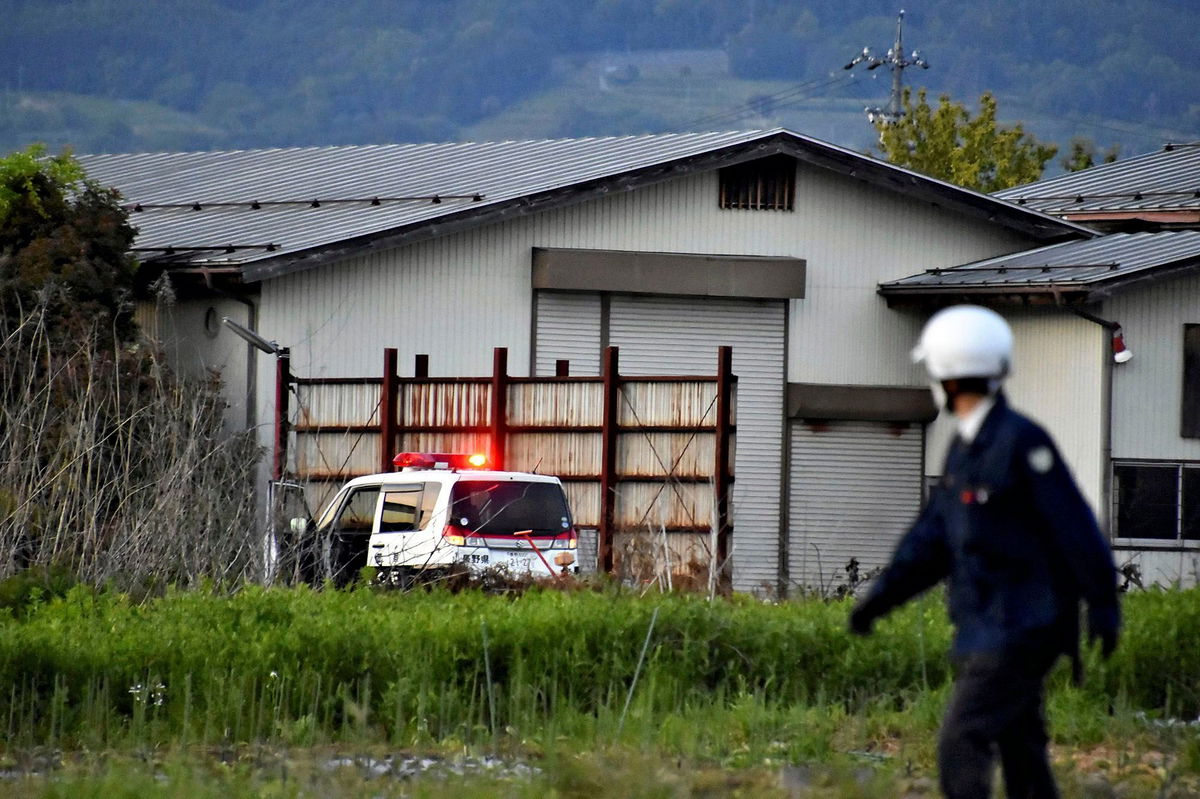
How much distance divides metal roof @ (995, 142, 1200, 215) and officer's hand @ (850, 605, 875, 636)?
24675 millimetres

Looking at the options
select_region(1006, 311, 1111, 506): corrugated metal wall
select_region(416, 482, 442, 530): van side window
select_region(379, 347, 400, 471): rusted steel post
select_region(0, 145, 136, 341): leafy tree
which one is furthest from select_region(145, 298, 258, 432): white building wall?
select_region(1006, 311, 1111, 506): corrugated metal wall

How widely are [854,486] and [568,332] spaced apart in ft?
14.9

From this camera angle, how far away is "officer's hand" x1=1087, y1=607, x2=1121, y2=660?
581 cm

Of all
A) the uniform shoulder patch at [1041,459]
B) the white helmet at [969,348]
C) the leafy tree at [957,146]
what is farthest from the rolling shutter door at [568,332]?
the leafy tree at [957,146]

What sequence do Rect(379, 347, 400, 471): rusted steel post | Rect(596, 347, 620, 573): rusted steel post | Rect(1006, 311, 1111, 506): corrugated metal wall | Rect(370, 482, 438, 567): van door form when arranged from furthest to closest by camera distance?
1. Rect(1006, 311, 1111, 506): corrugated metal wall
2. Rect(379, 347, 400, 471): rusted steel post
3. Rect(596, 347, 620, 573): rusted steel post
4. Rect(370, 482, 438, 567): van door

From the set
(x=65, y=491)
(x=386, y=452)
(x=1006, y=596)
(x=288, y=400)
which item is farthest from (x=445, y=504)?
(x=1006, y=596)

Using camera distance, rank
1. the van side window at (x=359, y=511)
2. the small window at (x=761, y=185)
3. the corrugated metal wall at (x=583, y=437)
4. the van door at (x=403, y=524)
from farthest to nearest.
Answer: the small window at (x=761, y=185)
the corrugated metal wall at (x=583, y=437)
the van side window at (x=359, y=511)
the van door at (x=403, y=524)

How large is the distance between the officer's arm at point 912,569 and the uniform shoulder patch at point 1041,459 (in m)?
0.46

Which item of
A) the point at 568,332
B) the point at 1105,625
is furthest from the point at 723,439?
the point at 1105,625

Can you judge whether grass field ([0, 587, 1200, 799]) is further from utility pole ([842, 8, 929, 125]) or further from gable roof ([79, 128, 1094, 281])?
utility pole ([842, 8, 929, 125])

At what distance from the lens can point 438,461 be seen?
17.2m

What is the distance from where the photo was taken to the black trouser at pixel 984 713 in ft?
19.7

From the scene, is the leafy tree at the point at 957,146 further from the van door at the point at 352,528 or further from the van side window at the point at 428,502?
the van side window at the point at 428,502

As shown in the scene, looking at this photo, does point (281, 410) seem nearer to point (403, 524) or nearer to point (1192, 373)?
point (403, 524)
